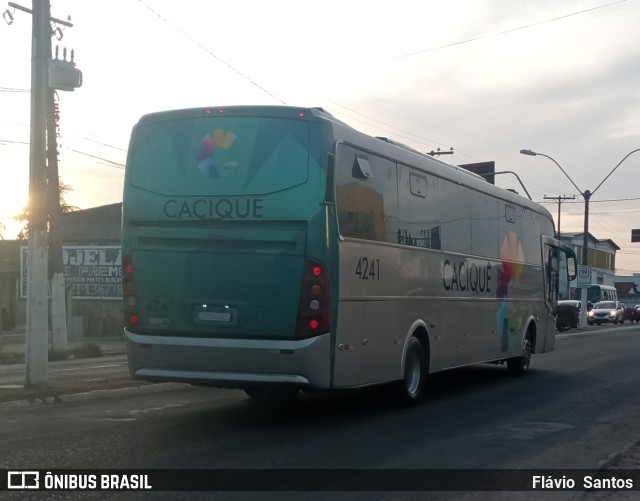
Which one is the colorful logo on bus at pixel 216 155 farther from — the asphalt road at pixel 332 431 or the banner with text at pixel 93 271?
the banner with text at pixel 93 271

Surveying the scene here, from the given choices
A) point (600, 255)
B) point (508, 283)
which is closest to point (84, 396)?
point (508, 283)

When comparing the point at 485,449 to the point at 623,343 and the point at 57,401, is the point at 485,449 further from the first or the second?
the point at 623,343

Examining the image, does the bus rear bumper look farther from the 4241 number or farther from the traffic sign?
the traffic sign

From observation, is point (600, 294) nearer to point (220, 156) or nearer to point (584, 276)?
point (584, 276)

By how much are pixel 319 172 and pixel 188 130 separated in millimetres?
1732

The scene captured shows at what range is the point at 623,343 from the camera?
29.8 meters

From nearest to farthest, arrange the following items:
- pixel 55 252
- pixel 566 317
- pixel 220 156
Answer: pixel 220 156 → pixel 55 252 → pixel 566 317

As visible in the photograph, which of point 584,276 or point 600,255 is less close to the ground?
point 600,255

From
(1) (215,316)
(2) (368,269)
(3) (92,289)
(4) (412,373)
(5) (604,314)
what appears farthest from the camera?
(5) (604,314)

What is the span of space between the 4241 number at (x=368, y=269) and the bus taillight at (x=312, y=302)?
0.84m

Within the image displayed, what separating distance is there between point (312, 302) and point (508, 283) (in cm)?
788

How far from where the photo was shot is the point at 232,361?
32.8ft

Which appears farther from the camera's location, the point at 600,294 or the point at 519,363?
the point at 600,294

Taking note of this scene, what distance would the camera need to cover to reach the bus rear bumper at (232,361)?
32.1 ft
